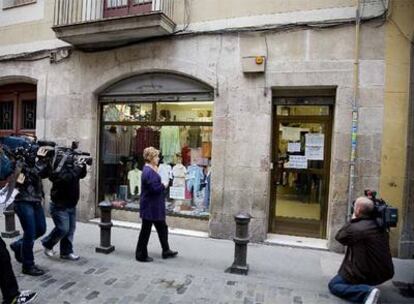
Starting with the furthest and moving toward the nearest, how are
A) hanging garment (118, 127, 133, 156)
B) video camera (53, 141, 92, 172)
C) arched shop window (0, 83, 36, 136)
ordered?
arched shop window (0, 83, 36, 136)
hanging garment (118, 127, 133, 156)
video camera (53, 141, 92, 172)

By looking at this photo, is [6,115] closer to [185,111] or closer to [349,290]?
[185,111]

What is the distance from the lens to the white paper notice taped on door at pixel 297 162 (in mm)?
7025

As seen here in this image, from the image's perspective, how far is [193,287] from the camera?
4730 millimetres

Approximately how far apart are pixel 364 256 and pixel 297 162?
9.46 feet

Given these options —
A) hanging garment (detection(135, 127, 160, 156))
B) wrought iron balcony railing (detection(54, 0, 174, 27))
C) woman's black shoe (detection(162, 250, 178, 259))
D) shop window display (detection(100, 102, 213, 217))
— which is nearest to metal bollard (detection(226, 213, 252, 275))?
woman's black shoe (detection(162, 250, 178, 259))

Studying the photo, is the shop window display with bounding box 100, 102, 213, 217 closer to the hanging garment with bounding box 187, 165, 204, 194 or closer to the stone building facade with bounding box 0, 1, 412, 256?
the hanging garment with bounding box 187, 165, 204, 194

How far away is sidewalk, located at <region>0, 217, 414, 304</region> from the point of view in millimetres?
4438

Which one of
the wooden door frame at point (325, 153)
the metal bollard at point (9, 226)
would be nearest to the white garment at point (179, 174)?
the wooden door frame at point (325, 153)

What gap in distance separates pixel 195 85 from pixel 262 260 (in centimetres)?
351

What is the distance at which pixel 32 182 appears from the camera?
16.3ft

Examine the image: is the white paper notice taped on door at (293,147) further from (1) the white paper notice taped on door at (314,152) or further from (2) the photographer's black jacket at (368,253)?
(2) the photographer's black jacket at (368,253)

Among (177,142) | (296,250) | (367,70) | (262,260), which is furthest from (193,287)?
(367,70)

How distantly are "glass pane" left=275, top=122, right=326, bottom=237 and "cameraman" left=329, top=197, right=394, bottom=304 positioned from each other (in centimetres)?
251

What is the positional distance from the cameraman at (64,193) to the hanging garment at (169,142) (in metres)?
2.73
